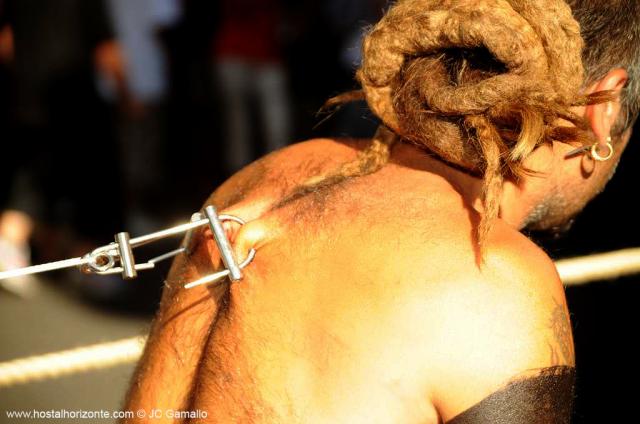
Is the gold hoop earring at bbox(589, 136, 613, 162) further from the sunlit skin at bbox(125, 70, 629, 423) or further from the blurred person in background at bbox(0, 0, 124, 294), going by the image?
the blurred person in background at bbox(0, 0, 124, 294)

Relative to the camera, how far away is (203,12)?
552cm

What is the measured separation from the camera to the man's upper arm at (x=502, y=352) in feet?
4.63

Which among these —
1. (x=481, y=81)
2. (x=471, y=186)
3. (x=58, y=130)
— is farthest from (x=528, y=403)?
(x=58, y=130)

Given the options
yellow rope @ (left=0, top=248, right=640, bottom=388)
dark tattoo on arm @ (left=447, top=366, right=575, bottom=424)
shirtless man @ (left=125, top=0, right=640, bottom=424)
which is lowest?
yellow rope @ (left=0, top=248, right=640, bottom=388)

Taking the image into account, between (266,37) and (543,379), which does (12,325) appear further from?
(543,379)

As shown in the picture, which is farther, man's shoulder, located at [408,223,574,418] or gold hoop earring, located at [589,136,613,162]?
gold hoop earring, located at [589,136,613,162]

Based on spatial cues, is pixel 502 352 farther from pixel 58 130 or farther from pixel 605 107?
pixel 58 130

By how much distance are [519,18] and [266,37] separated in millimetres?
3617

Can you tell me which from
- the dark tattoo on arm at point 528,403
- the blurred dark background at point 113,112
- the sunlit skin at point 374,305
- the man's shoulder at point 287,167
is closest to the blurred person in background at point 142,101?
the blurred dark background at point 113,112

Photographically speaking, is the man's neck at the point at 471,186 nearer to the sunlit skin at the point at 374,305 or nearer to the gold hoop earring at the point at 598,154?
the sunlit skin at the point at 374,305

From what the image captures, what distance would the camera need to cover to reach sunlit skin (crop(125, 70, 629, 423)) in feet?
4.71

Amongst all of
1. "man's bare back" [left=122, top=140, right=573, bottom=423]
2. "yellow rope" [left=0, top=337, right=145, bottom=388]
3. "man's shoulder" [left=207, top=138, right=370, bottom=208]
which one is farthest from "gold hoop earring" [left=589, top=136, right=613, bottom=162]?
"yellow rope" [left=0, top=337, right=145, bottom=388]

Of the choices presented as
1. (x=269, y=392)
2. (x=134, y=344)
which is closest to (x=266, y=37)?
(x=134, y=344)

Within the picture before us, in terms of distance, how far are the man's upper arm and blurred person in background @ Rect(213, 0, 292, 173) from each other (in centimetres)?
364
